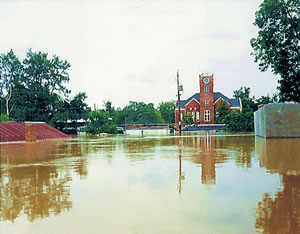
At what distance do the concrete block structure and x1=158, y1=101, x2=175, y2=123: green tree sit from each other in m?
82.6

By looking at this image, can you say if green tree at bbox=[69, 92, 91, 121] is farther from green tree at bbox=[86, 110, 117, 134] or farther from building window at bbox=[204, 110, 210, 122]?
building window at bbox=[204, 110, 210, 122]

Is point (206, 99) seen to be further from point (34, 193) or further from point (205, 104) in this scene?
point (34, 193)

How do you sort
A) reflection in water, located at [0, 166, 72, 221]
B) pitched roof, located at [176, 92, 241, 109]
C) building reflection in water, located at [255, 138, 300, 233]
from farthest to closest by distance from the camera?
pitched roof, located at [176, 92, 241, 109] → reflection in water, located at [0, 166, 72, 221] → building reflection in water, located at [255, 138, 300, 233]

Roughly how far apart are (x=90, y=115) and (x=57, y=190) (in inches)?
1337

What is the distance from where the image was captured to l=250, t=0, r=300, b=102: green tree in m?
27.2

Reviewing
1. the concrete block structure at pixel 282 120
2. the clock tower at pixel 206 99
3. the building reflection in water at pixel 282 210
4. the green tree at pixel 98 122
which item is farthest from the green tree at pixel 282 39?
the clock tower at pixel 206 99

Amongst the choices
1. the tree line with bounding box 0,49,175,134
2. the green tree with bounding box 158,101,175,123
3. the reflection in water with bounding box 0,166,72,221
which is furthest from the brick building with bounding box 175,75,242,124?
the reflection in water with bounding box 0,166,72,221

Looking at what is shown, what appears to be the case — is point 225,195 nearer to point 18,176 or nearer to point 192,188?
point 192,188

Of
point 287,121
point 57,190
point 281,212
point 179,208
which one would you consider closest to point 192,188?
point 179,208

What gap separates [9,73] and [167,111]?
221ft

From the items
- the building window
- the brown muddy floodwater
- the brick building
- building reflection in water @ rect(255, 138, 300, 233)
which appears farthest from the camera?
the building window

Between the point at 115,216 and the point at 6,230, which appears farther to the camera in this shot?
the point at 115,216

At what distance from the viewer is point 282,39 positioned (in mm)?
27875

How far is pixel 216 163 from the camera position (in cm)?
955
